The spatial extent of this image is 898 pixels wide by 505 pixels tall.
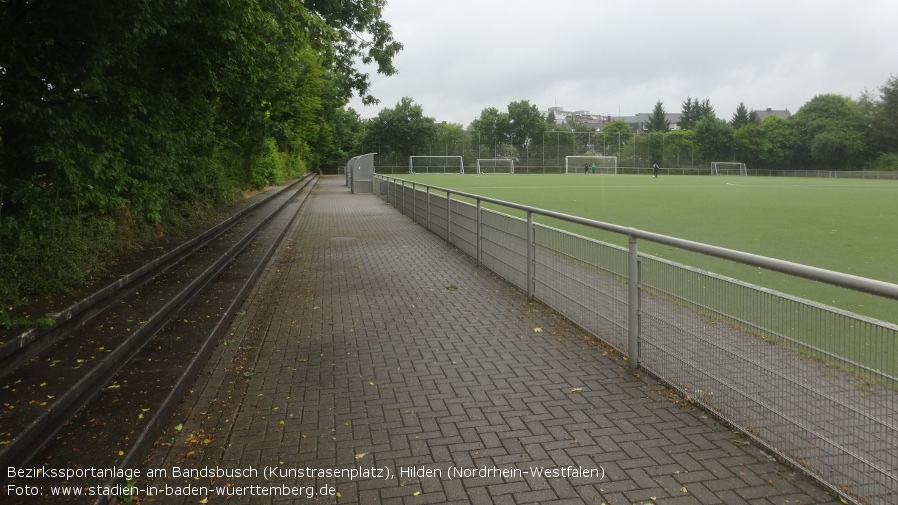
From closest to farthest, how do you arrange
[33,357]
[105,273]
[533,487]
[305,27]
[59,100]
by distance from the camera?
[533,487] → [33,357] → [59,100] → [105,273] → [305,27]

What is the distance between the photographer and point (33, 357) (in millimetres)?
4758

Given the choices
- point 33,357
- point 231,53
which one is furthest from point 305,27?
point 33,357

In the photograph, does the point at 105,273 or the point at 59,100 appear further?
the point at 105,273

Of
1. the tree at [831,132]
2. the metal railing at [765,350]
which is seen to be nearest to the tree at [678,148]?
the tree at [831,132]

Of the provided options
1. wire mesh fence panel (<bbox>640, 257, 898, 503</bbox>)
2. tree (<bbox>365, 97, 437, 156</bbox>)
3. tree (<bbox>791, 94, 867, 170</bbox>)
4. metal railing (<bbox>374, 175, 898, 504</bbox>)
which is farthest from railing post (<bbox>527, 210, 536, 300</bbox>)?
tree (<bbox>365, 97, 437, 156</bbox>)

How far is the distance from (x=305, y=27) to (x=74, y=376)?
853 cm

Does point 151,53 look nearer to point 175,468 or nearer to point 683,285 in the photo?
point 175,468

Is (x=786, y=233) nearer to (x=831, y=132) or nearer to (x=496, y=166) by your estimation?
(x=496, y=166)

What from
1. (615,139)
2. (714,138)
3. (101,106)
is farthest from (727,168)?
(101,106)

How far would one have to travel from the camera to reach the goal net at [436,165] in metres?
83.4

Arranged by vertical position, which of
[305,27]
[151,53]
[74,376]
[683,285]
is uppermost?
[305,27]

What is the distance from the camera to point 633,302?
18.2 feet

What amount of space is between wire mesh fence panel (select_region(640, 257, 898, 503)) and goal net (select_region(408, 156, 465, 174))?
78.9 meters

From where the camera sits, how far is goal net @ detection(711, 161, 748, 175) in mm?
85000
